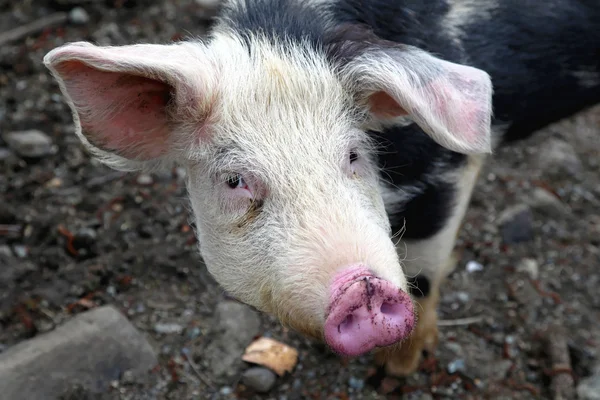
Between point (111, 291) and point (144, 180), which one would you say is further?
point (144, 180)

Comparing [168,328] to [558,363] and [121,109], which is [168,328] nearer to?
[121,109]

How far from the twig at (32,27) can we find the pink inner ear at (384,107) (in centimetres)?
304

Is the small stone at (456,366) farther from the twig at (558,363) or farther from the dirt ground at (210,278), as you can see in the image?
the twig at (558,363)

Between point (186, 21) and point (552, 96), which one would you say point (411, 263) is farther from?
point (186, 21)

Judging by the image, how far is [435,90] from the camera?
221cm

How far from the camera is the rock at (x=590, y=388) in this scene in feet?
10.7

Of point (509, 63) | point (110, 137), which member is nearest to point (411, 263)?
point (509, 63)

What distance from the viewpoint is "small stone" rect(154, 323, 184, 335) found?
3371mm

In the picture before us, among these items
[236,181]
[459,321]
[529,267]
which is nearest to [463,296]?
[459,321]

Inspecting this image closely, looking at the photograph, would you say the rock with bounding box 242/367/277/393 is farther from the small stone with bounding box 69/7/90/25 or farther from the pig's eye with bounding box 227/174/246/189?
the small stone with bounding box 69/7/90/25

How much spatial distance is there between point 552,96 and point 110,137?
1.91m

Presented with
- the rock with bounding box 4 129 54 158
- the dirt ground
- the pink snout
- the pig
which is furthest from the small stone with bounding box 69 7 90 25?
the pink snout

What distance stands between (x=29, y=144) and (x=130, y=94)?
2.01 meters

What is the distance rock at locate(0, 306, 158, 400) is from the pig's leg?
1035mm
